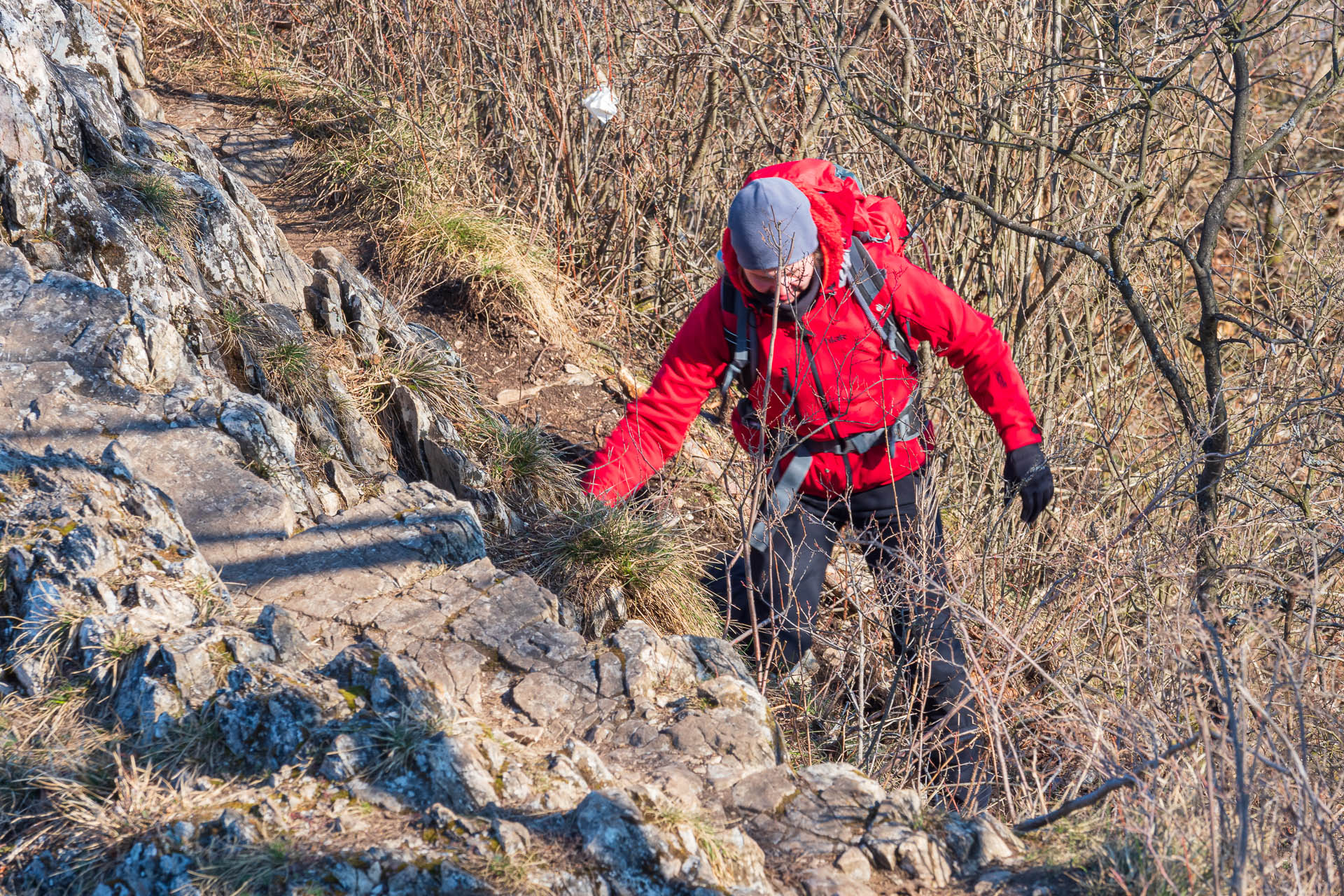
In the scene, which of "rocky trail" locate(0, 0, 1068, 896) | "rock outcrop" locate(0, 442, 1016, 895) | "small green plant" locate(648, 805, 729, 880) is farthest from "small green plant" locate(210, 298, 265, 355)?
"small green plant" locate(648, 805, 729, 880)

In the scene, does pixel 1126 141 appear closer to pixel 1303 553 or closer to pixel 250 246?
pixel 1303 553

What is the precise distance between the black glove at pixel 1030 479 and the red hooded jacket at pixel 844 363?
0.05 metres

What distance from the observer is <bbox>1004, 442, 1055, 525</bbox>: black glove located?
143 inches

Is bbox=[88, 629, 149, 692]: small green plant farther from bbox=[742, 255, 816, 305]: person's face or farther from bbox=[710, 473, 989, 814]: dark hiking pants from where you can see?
bbox=[742, 255, 816, 305]: person's face

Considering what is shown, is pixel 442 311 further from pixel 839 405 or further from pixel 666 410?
pixel 839 405

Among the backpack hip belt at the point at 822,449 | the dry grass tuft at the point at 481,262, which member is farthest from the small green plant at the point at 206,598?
the dry grass tuft at the point at 481,262

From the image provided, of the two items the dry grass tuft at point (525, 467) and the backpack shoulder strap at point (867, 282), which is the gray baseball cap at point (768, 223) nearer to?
the backpack shoulder strap at point (867, 282)

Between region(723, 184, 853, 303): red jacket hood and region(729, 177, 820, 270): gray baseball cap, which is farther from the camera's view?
region(723, 184, 853, 303): red jacket hood

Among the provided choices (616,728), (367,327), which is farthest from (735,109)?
(616,728)

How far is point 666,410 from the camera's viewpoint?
3.87 m

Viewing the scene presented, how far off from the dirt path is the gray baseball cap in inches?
91.9

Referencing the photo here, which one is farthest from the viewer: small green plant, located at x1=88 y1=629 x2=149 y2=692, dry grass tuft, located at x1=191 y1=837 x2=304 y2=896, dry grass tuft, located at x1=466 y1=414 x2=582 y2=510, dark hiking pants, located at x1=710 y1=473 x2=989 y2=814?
dry grass tuft, located at x1=466 y1=414 x2=582 y2=510

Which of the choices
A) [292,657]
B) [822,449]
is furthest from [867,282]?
[292,657]

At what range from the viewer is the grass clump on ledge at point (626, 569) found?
3.91 metres
